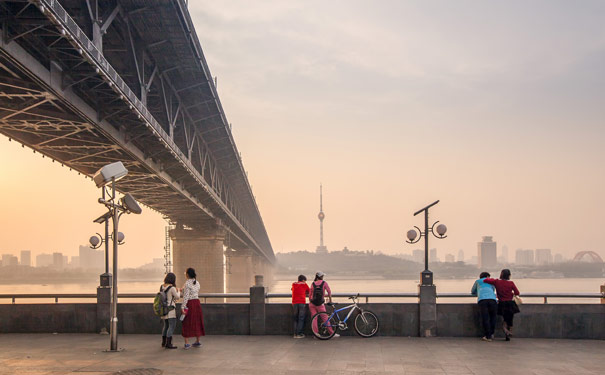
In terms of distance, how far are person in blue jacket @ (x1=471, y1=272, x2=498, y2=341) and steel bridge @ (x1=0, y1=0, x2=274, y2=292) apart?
1183cm

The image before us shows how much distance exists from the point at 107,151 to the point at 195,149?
15324 mm

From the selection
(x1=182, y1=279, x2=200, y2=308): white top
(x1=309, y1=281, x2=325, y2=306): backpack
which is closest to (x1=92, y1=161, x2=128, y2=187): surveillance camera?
(x1=182, y1=279, x2=200, y2=308): white top

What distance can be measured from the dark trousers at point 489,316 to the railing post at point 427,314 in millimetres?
1276

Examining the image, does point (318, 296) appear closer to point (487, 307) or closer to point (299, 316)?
point (299, 316)

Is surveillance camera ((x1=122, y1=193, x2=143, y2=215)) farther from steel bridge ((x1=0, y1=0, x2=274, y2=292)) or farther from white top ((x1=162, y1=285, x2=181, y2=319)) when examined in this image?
steel bridge ((x1=0, y1=0, x2=274, y2=292))

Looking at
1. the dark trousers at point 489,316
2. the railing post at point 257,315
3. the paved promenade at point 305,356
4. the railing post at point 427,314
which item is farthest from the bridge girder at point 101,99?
the dark trousers at point 489,316

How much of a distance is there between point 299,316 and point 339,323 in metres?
1.05

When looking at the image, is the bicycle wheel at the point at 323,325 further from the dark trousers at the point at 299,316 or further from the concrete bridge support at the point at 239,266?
the concrete bridge support at the point at 239,266

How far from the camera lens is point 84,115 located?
18.9m

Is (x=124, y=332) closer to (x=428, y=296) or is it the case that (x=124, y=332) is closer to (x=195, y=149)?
(x=428, y=296)

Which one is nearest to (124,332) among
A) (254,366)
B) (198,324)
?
(198,324)

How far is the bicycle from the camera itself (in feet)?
46.5

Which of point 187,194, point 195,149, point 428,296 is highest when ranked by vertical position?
point 195,149

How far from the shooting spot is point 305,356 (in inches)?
470
